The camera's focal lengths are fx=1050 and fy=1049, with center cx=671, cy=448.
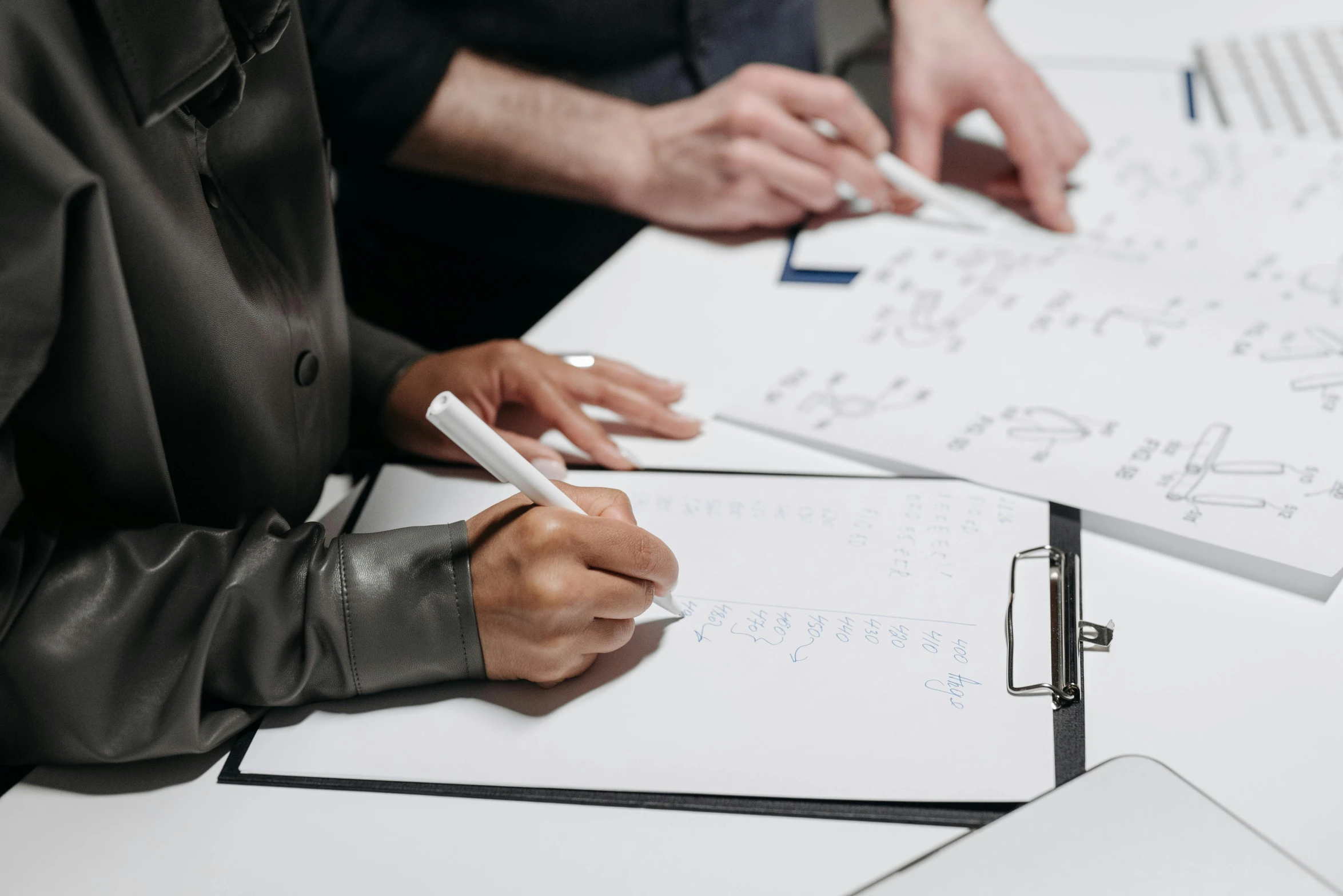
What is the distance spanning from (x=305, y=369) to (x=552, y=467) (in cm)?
15

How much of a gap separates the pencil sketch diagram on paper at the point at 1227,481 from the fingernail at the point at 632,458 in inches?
11.6

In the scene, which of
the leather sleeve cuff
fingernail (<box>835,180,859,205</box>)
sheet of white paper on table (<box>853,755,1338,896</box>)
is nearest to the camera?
sheet of white paper on table (<box>853,755,1338,896</box>)

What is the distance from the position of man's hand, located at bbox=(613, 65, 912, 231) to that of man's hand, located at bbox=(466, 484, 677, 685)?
0.48 meters

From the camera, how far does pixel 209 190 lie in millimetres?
531

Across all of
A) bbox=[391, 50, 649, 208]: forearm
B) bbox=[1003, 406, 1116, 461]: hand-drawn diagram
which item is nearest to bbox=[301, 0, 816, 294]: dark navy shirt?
bbox=[391, 50, 649, 208]: forearm

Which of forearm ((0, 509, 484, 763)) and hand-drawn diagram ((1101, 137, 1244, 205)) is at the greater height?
hand-drawn diagram ((1101, 137, 1244, 205))

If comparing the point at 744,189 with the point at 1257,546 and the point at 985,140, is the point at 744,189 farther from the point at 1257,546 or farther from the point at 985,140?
the point at 1257,546

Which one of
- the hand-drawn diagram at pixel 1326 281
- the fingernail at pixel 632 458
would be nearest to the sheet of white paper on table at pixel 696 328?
the fingernail at pixel 632 458

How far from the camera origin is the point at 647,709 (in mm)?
477

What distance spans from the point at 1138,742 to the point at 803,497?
22 cm

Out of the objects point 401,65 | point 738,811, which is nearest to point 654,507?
point 738,811

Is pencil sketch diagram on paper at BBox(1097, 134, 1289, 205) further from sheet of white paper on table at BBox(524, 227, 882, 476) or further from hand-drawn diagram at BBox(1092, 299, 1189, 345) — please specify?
sheet of white paper on table at BBox(524, 227, 882, 476)

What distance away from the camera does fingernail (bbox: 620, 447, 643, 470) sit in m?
0.64

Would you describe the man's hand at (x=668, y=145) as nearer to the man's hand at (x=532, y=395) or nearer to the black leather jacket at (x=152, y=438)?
the man's hand at (x=532, y=395)
